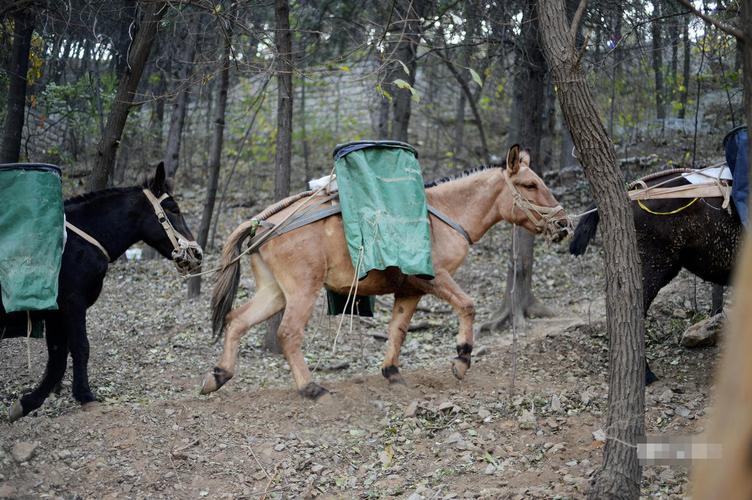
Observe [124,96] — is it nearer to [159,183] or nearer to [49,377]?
[159,183]

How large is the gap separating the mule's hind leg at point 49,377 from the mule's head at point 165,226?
126 cm

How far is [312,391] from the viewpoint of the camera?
23.3 ft

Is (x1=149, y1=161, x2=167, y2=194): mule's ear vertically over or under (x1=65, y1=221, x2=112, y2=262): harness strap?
over

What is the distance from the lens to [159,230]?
7672 mm

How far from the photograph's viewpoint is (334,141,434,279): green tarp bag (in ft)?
23.2

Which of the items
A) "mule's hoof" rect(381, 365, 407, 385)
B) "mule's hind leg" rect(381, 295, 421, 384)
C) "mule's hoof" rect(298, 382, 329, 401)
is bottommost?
"mule's hoof" rect(298, 382, 329, 401)

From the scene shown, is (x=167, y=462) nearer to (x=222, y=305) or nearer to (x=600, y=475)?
(x=222, y=305)

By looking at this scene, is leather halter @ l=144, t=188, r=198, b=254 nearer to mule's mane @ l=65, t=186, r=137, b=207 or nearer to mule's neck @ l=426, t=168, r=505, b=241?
mule's mane @ l=65, t=186, r=137, b=207

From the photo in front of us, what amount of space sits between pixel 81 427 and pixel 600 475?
4.31 metres

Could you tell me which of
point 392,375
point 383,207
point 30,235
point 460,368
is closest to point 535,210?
point 383,207

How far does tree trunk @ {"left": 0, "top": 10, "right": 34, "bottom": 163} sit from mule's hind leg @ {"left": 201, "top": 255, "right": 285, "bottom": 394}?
4.17 meters

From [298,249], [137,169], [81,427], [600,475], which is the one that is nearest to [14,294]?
[81,427]

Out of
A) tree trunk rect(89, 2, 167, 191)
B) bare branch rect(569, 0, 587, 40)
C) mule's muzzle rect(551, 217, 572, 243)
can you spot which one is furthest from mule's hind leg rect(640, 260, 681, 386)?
tree trunk rect(89, 2, 167, 191)

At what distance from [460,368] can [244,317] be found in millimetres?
2151
